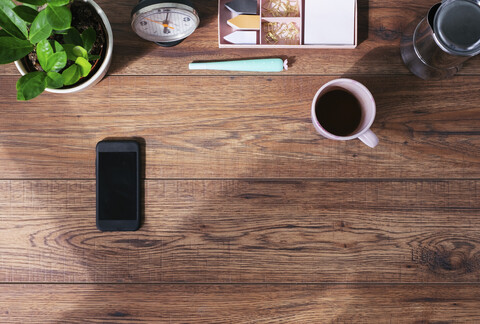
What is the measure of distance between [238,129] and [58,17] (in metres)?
0.39

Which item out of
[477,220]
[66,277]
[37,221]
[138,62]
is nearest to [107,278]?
[66,277]

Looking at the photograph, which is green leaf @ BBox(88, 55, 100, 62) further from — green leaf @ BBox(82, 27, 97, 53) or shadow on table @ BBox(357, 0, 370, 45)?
shadow on table @ BBox(357, 0, 370, 45)

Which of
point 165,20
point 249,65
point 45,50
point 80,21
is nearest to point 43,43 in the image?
point 45,50

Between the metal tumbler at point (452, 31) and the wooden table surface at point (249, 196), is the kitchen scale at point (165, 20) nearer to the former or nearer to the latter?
the wooden table surface at point (249, 196)

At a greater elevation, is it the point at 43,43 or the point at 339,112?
the point at 43,43

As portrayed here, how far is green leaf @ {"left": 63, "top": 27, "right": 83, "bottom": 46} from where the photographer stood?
2.05 feet

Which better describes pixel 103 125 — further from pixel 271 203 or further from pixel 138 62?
pixel 271 203

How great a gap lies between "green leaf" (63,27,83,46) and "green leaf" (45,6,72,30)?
76mm

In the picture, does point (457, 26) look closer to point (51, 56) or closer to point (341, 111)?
point (341, 111)

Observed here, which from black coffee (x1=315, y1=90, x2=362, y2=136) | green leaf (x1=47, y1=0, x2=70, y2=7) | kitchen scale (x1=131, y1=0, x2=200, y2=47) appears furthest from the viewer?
black coffee (x1=315, y1=90, x2=362, y2=136)

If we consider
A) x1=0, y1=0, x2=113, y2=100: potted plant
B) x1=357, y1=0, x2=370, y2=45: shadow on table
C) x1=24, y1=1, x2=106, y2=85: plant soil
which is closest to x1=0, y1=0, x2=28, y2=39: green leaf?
x1=0, y1=0, x2=113, y2=100: potted plant

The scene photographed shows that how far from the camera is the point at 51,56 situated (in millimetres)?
577

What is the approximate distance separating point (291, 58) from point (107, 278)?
598 mm

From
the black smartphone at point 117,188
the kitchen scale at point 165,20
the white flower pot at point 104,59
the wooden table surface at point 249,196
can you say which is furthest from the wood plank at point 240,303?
the kitchen scale at point 165,20
